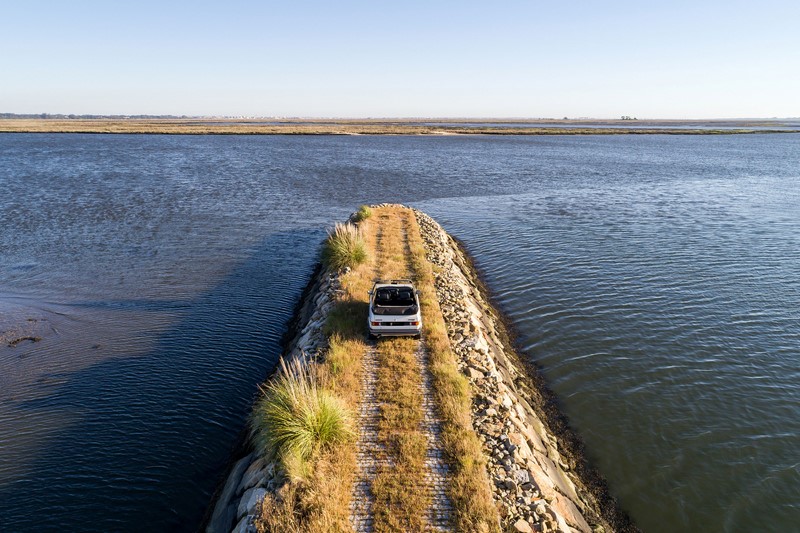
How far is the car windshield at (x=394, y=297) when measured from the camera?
655 inches

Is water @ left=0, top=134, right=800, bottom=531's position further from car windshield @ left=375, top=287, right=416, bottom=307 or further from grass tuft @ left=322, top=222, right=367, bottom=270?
car windshield @ left=375, top=287, right=416, bottom=307

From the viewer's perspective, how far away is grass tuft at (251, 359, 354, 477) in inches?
403

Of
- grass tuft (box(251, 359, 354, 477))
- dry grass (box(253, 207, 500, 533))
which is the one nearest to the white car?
dry grass (box(253, 207, 500, 533))

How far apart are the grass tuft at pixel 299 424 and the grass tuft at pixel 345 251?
11671mm

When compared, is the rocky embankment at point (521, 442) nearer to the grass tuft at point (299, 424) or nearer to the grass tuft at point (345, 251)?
the grass tuft at point (299, 424)

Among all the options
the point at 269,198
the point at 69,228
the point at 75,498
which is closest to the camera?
the point at 75,498

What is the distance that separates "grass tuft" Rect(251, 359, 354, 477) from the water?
2.82 meters

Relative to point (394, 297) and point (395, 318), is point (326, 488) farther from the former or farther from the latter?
point (394, 297)

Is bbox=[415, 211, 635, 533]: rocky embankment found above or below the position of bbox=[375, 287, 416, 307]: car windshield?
below

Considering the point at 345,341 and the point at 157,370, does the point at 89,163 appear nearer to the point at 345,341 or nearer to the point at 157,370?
the point at 157,370

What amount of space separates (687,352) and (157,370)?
2085 centimetres

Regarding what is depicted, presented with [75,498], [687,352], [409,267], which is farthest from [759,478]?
[75,498]

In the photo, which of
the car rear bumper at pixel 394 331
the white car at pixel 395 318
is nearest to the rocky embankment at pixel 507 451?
the car rear bumper at pixel 394 331

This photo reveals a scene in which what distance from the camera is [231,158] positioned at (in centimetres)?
8350
